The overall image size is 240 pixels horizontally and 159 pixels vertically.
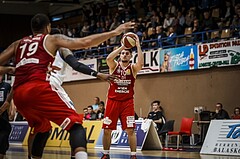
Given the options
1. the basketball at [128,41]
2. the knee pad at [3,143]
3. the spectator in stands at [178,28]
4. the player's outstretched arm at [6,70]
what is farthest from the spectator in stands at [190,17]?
the player's outstretched arm at [6,70]

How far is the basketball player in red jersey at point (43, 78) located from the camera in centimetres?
637

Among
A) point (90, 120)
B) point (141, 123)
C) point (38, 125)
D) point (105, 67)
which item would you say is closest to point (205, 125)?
point (141, 123)

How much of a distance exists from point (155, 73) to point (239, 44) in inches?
180

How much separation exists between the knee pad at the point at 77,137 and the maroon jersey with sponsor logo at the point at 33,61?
708 millimetres

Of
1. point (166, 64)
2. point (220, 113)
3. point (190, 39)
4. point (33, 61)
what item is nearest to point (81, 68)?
point (33, 61)

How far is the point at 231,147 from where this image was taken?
539 inches

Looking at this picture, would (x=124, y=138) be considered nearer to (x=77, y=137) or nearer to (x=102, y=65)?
(x=102, y=65)

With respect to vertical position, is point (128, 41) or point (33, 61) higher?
point (128, 41)

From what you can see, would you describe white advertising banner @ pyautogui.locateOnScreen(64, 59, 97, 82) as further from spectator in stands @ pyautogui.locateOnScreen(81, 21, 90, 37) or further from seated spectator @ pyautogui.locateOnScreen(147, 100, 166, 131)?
seated spectator @ pyautogui.locateOnScreen(147, 100, 166, 131)

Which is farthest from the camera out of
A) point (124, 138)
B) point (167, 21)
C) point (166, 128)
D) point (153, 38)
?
point (167, 21)

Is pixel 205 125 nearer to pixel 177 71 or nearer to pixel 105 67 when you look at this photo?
pixel 177 71

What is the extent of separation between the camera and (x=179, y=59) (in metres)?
20.5

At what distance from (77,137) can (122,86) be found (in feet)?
16.2

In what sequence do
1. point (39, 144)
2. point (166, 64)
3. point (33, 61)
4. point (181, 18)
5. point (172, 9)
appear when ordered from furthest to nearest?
point (172, 9)
point (181, 18)
point (166, 64)
point (39, 144)
point (33, 61)
